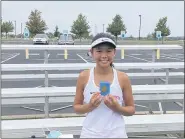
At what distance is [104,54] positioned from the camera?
2033mm

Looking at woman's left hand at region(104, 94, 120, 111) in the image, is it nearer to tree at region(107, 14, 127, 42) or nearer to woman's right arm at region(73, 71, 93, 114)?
woman's right arm at region(73, 71, 93, 114)

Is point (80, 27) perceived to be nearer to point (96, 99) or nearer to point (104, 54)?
point (104, 54)

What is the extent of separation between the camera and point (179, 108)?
5.73 meters

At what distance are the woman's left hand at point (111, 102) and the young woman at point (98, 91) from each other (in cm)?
1

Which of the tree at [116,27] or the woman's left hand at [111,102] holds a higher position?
the tree at [116,27]

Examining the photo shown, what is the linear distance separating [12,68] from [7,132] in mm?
1823

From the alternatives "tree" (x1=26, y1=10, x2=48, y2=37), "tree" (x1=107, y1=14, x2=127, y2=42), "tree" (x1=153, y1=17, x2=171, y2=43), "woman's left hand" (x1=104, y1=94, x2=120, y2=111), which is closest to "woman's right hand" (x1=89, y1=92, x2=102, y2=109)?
"woman's left hand" (x1=104, y1=94, x2=120, y2=111)

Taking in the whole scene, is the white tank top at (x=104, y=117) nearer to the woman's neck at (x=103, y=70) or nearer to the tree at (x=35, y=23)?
the woman's neck at (x=103, y=70)

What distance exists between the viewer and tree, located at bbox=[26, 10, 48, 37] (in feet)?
157

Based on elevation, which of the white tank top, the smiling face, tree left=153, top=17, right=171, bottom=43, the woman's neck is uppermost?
tree left=153, top=17, right=171, bottom=43

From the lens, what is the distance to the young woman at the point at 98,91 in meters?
2.01

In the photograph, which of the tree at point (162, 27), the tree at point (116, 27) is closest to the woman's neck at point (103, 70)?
the tree at point (162, 27)

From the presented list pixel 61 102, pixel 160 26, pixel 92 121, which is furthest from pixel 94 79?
pixel 160 26

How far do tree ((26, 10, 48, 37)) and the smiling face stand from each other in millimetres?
46742
